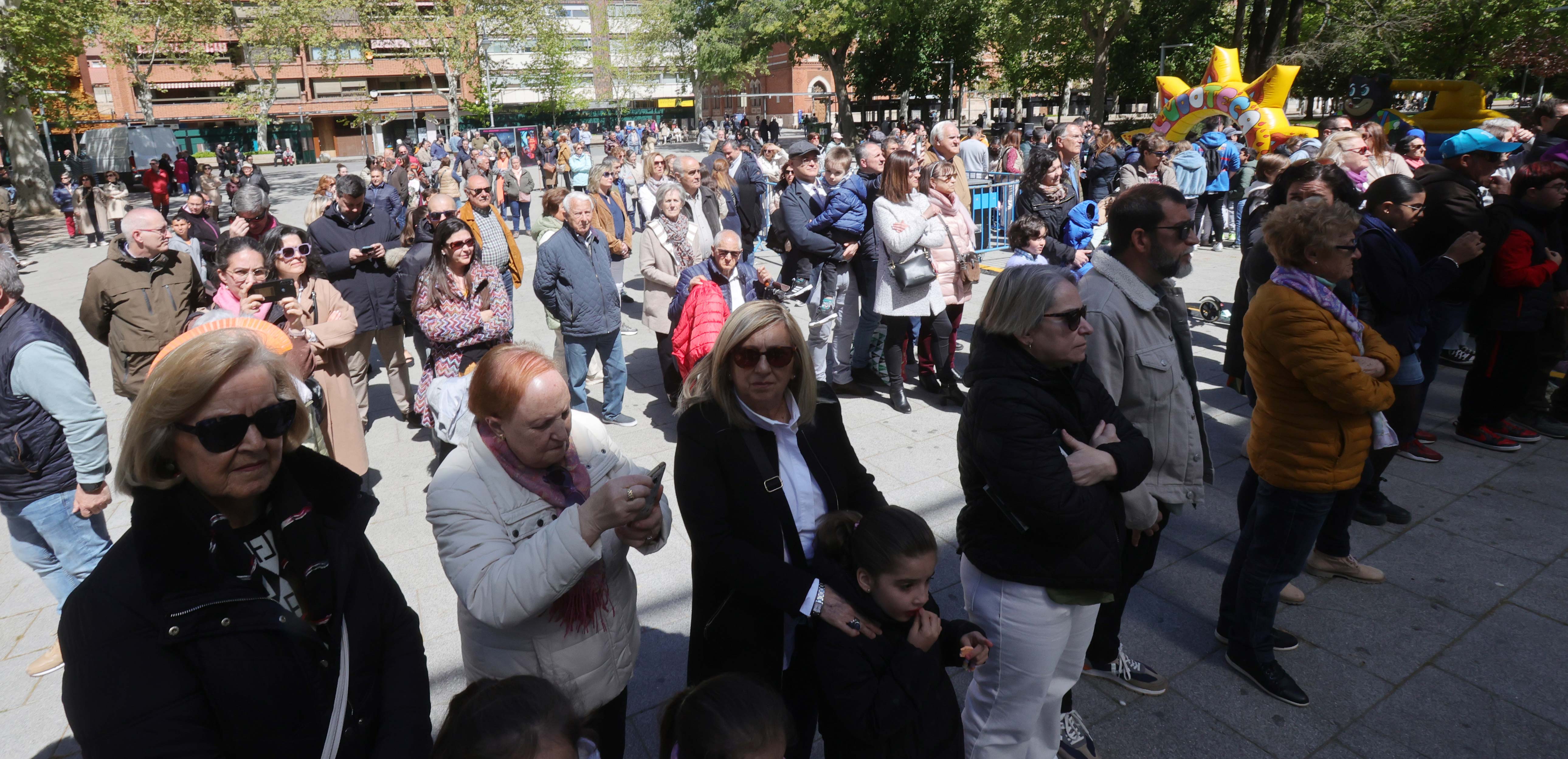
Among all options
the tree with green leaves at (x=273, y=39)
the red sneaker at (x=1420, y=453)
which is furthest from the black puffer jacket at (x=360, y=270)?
the tree with green leaves at (x=273, y=39)

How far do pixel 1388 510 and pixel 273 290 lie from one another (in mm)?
5982

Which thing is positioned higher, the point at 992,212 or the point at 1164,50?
the point at 1164,50

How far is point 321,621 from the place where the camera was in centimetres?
162

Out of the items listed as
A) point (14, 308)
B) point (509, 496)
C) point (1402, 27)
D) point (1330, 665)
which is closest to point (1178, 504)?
point (1330, 665)

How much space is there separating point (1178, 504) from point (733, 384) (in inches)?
65.3

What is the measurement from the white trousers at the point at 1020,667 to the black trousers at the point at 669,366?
10.3 feet

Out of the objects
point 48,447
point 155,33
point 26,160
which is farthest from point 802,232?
point 155,33

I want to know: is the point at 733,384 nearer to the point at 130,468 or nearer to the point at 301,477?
the point at 301,477

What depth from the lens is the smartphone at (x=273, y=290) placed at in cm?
409

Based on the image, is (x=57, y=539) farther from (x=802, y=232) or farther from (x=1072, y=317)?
(x=802, y=232)

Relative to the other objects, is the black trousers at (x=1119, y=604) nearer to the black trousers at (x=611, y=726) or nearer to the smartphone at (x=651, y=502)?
the black trousers at (x=611, y=726)

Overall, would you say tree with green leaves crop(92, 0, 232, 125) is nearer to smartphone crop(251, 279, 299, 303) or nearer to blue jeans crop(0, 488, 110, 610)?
smartphone crop(251, 279, 299, 303)

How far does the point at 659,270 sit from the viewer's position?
6625 mm

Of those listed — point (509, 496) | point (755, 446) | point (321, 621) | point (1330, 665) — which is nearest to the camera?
point (321, 621)
